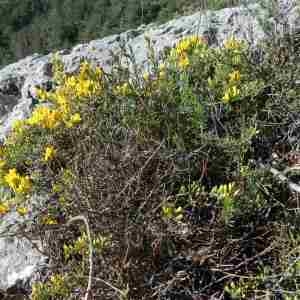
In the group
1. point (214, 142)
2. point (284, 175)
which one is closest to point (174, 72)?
point (214, 142)

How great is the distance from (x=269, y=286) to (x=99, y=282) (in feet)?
2.01

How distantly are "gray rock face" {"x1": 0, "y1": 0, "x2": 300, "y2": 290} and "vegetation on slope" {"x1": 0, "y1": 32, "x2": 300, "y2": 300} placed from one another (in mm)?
373

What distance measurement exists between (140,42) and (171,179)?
1716 mm

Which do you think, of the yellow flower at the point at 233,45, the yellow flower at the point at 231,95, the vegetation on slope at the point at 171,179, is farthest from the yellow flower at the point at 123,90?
the yellow flower at the point at 233,45

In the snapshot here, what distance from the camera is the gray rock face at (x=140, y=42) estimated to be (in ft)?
10.3

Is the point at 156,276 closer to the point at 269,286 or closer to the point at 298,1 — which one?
the point at 269,286

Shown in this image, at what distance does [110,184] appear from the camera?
2150 millimetres

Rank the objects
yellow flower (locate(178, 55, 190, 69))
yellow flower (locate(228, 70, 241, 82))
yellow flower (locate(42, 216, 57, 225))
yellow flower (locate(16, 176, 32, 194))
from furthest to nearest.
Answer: yellow flower (locate(178, 55, 190, 69))
yellow flower (locate(228, 70, 241, 82))
yellow flower (locate(16, 176, 32, 194))
yellow flower (locate(42, 216, 57, 225))

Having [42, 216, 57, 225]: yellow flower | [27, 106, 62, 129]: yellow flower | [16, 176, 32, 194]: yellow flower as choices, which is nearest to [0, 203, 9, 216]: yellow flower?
[16, 176, 32, 194]: yellow flower

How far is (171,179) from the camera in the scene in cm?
218

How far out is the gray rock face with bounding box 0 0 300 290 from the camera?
3.15 meters

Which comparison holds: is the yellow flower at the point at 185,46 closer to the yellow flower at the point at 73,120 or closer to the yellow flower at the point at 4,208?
the yellow flower at the point at 73,120

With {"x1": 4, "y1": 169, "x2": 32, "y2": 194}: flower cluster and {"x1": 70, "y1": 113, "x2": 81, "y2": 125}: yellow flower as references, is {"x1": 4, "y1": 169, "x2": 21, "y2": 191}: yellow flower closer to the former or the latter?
{"x1": 4, "y1": 169, "x2": 32, "y2": 194}: flower cluster

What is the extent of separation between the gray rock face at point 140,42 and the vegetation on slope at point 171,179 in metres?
0.37
